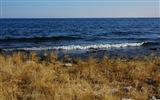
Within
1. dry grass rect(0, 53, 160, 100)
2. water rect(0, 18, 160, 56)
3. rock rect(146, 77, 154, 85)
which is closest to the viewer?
dry grass rect(0, 53, 160, 100)

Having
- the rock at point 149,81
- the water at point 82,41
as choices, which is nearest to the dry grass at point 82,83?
the rock at point 149,81

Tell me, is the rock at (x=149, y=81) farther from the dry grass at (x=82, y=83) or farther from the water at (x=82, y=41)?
the water at (x=82, y=41)

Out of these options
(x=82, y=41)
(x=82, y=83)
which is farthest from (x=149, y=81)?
(x=82, y=41)

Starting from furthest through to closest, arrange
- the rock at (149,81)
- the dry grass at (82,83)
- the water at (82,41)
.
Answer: the water at (82,41), the rock at (149,81), the dry grass at (82,83)

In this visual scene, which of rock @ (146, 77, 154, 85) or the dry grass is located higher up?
the dry grass

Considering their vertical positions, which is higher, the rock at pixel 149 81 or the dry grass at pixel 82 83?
the dry grass at pixel 82 83

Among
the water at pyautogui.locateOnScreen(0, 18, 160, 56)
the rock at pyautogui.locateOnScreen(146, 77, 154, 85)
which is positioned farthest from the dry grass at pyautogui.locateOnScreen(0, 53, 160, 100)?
the water at pyautogui.locateOnScreen(0, 18, 160, 56)

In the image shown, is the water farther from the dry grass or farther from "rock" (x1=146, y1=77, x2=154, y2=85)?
"rock" (x1=146, y1=77, x2=154, y2=85)

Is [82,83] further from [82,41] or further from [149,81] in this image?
[82,41]

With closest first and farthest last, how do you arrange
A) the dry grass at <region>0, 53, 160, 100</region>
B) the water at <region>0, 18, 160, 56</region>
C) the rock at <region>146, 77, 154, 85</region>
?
1. the dry grass at <region>0, 53, 160, 100</region>
2. the rock at <region>146, 77, 154, 85</region>
3. the water at <region>0, 18, 160, 56</region>

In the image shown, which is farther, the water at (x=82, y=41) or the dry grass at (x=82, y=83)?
the water at (x=82, y=41)

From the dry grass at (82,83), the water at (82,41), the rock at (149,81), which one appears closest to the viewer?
the dry grass at (82,83)

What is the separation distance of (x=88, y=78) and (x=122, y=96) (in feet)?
7.01

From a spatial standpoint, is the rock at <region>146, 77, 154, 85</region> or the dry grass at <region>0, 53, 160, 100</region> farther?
the rock at <region>146, 77, 154, 85</region>
